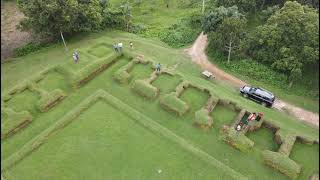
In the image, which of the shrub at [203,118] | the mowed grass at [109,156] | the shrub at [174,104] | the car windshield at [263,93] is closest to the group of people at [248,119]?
the shrub at [203,118]

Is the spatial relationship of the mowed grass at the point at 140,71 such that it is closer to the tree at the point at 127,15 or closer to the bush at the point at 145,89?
the bush at the point at 145,89

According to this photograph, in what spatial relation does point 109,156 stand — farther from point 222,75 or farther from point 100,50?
point 222,75

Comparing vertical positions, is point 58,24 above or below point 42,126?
above

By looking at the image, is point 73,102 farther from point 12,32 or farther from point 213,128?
point 12,32

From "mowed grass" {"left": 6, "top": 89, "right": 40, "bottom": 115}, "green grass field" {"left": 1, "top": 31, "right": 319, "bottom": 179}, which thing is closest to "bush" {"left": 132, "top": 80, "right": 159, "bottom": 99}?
"green grass field" {"left": 1, "top": 31, "right": 319, "bottom": 179}

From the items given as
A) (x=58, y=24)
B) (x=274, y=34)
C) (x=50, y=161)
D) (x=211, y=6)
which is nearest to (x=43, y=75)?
(x=58, y=24)
